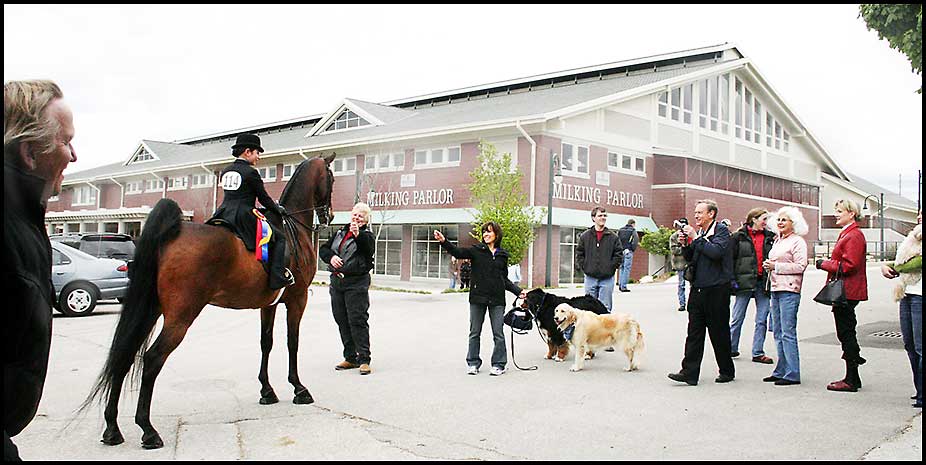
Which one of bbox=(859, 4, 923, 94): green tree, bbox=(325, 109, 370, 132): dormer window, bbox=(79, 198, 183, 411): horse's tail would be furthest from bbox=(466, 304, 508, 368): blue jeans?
bbox=(325, 109, 370, 132): dormer window

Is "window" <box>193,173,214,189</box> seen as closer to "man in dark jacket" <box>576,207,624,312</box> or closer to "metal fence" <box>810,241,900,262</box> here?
"man in dark jacket" <box>576,207,624,312</box>

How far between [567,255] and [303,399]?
1833 centimetres

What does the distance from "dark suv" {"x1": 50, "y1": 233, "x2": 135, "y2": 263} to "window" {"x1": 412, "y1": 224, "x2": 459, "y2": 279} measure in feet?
35.1

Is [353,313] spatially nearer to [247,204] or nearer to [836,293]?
[247,204]

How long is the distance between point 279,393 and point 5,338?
499 cm

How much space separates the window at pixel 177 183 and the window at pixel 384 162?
32.2 ft

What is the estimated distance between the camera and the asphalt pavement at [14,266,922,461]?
174 inches

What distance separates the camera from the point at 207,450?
438cm

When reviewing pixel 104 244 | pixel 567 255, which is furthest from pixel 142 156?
pixel 567 255

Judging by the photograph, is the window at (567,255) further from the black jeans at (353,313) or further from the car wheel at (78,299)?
the black jeans at (353,313)

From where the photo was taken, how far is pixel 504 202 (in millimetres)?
21016

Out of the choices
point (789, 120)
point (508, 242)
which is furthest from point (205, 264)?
point (789, 120)

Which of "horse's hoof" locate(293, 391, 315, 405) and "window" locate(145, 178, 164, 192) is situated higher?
"window" locate(145, 178, 164, 192)

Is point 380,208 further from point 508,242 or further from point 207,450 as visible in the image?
point 207,450
